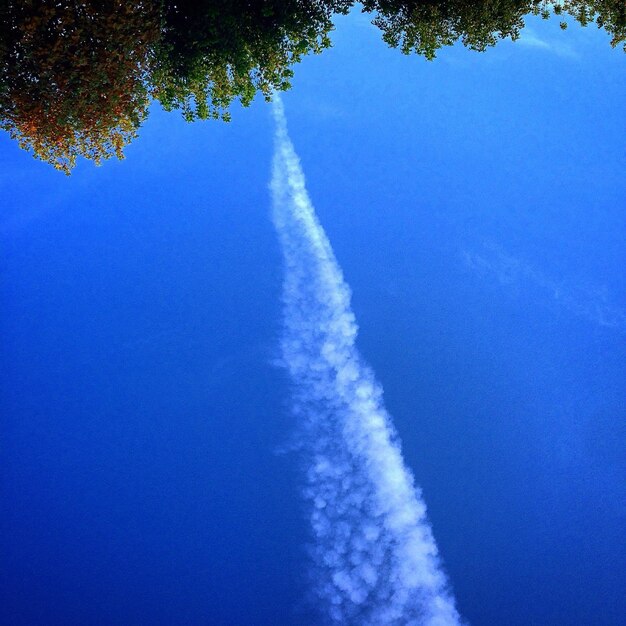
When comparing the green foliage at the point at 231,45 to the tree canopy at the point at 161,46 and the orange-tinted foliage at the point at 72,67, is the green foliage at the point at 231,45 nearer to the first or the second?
the tree canopy at the point at 161,46

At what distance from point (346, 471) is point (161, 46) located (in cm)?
1185

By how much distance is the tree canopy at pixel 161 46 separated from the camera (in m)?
6.79

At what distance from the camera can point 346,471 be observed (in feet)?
49.3

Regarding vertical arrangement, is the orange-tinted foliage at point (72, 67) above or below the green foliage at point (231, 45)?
below

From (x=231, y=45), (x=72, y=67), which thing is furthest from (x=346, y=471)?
(x=72, y=67)

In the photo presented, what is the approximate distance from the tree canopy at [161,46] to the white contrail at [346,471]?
873cm

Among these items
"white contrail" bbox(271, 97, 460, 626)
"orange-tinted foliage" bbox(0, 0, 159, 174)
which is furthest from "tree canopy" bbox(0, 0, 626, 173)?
"white contrail" bbox(271, 97, 460, 626)

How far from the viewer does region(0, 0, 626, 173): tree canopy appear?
679 cm

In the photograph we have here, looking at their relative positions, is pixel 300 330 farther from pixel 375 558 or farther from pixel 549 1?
pixel 549 1

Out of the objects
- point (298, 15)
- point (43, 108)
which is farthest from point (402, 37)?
point (43, 108)

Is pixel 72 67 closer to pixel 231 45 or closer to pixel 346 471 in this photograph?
pixel 231 45

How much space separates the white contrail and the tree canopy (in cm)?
873

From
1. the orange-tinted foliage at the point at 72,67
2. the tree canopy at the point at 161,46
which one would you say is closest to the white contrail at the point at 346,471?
the tree canopy at the point at 161,46

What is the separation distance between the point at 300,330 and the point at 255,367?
1915mm
